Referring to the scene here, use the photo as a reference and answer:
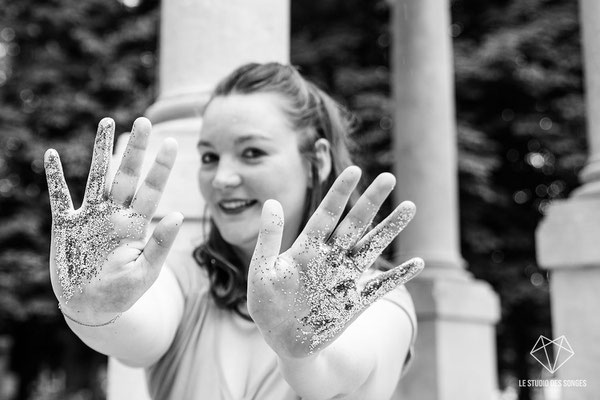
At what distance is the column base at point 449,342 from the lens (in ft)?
53.6

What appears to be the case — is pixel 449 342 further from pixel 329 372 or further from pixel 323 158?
pixel 329 372

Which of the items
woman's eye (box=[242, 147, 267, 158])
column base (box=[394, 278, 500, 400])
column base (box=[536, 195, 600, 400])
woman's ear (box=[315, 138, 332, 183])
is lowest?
column base (box=[394, 278, 500, 400])

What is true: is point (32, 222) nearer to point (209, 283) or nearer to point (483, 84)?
point (483, 84)

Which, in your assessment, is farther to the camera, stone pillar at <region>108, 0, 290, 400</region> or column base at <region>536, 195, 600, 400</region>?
column base at <region>536, 195, 600, 400</region>

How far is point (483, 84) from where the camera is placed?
96.1ft

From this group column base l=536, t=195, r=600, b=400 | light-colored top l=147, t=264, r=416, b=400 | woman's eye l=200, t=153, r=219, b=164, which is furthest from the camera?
column base l=536, t=195, r=600, b=400

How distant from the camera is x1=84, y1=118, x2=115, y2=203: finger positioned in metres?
3.81

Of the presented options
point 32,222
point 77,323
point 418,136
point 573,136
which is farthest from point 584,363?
point 32,222

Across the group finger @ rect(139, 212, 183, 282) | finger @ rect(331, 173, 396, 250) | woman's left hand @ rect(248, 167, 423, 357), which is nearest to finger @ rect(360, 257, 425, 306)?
woman's left hand @ rect(248, 167, 423, 357)

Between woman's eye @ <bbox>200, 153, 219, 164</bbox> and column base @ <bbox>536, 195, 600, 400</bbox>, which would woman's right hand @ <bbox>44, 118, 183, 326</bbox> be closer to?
woman's eye @ <bbox>200, 153, 219, 164</bbox>

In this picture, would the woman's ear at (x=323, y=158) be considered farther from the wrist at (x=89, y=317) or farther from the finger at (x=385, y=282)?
the wrist at (x=89, y=317)

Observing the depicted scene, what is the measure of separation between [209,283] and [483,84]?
2615 centimetres

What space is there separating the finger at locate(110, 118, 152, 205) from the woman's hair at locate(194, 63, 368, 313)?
1066 millimetres

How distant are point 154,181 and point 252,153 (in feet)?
3.18
